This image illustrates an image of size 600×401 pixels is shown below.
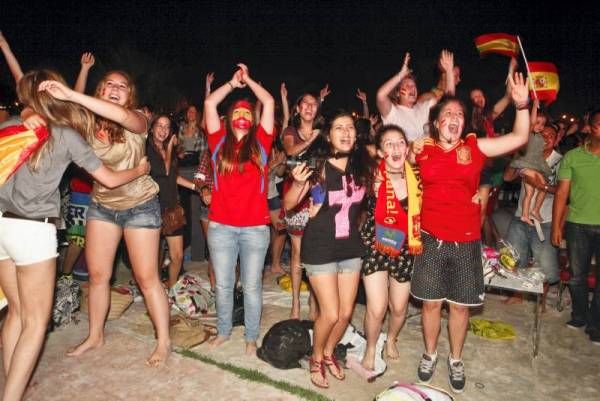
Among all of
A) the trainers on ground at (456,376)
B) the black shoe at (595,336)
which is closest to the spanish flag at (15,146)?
Result: the trainers on ground at (456,376)

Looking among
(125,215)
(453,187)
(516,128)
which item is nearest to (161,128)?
(125,215)

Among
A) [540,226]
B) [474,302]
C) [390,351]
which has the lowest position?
[390,351]

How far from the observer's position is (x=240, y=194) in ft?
13.8

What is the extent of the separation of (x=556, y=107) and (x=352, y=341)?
91.5ft

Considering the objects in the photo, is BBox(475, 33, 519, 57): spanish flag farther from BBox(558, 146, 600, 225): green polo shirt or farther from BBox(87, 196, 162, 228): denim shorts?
BBox(87, 196, 162, 228): denim shorts

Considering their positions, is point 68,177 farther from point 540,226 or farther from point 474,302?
point 540,226

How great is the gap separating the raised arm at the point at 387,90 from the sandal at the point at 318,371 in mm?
2687

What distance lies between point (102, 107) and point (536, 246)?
5127mm

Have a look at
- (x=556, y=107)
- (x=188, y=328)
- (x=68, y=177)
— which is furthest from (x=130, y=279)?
(x=556, y=107)

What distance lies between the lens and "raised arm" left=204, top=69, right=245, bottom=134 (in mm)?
4188

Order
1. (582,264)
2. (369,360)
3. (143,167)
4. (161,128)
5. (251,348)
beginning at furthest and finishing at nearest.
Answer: (161,128) → (582,264) → (251,348) → (369,360) → (143,167)

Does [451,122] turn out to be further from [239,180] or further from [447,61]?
[239,180]

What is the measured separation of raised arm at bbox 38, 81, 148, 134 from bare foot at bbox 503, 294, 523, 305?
4.92 metres

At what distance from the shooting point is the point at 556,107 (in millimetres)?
27375
